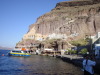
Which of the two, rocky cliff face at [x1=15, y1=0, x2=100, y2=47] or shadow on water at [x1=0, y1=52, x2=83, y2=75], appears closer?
shadow on water at [x1=0, y1=52, x2=83, y2=75]

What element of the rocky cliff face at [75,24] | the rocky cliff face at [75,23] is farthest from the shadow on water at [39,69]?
the rocky cliff face at [75,23]

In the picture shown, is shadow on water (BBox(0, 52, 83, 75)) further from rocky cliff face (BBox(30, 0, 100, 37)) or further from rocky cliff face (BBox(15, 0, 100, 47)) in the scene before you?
rocky cliff face (BBox(30, 0, 100, 37))

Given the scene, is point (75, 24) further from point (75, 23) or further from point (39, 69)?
point (39, 69)

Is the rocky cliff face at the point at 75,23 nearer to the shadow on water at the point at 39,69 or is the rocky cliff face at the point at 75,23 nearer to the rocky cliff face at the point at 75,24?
the rocky cliff face at the point at 75,24

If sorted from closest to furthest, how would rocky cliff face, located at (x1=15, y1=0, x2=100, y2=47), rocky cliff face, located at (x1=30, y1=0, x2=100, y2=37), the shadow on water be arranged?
1. the shadow on water
2. rocky cliff face, located at (x1=15, y1=0, x2=100, y2=47)
3. rocky cliff face, located at (x1=30, y1=0, x2=100, y2=37)

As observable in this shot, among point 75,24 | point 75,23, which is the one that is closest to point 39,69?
point 75,24

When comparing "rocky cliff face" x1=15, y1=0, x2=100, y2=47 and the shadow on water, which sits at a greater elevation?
"rocky cliff face" x1=15, y1=0, x2=100, y2=47

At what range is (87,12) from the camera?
175 m

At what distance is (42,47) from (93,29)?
62.2 m

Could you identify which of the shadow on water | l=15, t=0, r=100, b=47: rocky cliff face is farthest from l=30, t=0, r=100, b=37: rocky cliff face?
the shadow on water

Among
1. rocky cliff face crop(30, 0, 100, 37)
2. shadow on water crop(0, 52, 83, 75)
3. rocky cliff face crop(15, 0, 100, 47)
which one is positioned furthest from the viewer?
rocky cliff face crop(30, 0, 100, 37)

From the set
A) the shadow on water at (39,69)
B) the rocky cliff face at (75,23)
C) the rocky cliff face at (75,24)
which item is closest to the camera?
the shadow on water at (39,69)

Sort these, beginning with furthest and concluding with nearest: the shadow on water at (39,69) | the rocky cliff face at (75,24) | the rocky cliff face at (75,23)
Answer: the rocky cliff face at (75,23)
the rocky cliff face at (75,24)
the shadow on water at (39,69)

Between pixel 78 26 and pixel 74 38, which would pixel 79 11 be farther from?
pixel 74 38
